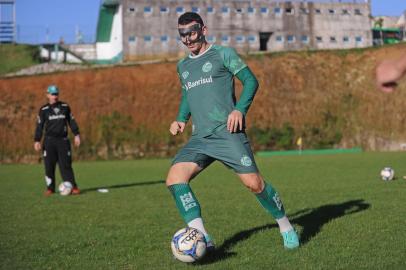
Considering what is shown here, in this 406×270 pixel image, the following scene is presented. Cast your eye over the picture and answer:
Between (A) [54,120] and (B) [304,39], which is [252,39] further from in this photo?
(A) [54,120]

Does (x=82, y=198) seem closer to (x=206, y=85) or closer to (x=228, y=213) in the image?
(x=228, y=213)

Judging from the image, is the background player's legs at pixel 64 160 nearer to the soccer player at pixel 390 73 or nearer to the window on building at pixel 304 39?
the soccer player at pixel 390 73

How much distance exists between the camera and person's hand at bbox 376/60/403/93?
151 inches

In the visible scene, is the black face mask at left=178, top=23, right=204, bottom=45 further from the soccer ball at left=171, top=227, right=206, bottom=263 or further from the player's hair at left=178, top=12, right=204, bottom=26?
the soccer ball at left=171, top=227, right=206, bottom=263

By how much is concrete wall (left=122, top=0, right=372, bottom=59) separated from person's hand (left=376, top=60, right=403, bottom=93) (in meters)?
60.3

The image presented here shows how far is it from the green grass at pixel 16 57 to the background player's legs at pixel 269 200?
57.0 m

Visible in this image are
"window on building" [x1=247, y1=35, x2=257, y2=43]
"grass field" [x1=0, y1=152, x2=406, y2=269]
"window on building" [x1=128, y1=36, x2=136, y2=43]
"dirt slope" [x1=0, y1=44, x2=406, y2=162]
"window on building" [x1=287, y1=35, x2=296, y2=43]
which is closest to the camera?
"grass field" [x1=0, y1=152, x2=406, y2=269]

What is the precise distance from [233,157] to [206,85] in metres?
0.86

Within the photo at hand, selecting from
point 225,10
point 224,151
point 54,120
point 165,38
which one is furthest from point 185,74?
point 225,10

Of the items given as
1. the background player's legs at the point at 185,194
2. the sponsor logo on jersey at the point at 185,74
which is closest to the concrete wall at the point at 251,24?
the sponsor logo on jersey at the point at 185,74

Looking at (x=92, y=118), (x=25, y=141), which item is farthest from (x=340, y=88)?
(x=25, y=141)

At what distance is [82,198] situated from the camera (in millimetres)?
13992

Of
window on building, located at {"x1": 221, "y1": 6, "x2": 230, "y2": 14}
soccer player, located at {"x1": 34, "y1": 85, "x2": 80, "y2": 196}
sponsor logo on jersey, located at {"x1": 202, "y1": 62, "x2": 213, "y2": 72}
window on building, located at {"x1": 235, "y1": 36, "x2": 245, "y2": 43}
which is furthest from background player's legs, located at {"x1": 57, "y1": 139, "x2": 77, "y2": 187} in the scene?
window on building, located at {"x1": 221, "y1": 6, "x2": 230, "y2": 14}

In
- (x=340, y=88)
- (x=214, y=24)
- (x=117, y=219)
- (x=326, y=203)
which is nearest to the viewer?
(x=117, y=219)
